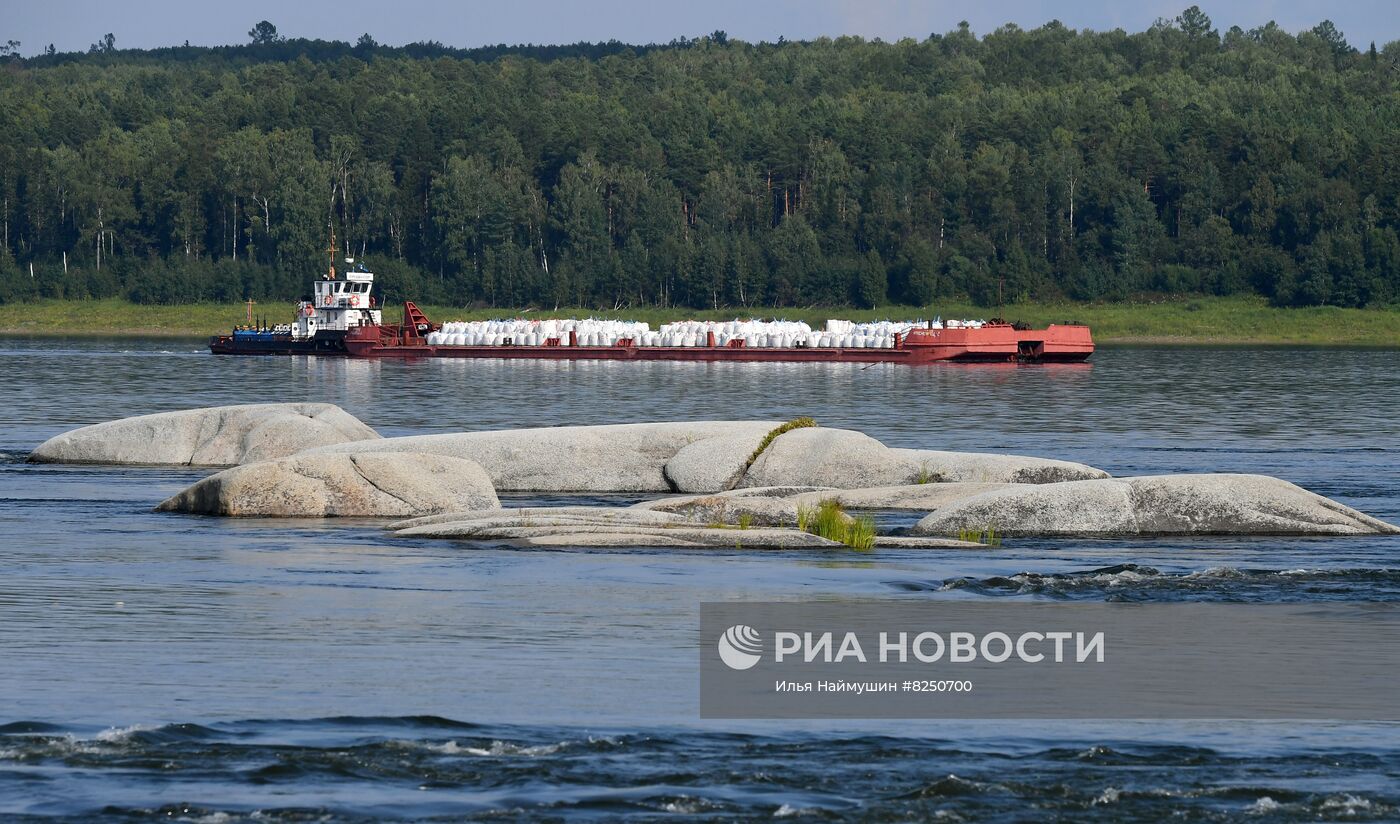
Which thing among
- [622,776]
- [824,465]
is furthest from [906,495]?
[622,776]

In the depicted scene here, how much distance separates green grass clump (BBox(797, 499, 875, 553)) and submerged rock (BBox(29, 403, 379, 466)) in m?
11.2

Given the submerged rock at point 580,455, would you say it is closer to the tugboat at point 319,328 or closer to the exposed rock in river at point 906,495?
the exposed rock in river at point 906,495

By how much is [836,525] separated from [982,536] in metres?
1.91

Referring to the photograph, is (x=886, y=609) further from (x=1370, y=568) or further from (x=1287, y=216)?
(x=1287, y=216)

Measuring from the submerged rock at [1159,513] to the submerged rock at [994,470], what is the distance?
14.1 ft

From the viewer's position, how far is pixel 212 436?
37.7 meters

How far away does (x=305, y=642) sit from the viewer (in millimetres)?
18641

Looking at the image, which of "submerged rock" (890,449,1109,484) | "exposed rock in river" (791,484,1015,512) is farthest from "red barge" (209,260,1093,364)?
"exposed rock in river" (791,484,1015,512)

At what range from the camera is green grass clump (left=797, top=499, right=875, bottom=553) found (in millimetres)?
25531

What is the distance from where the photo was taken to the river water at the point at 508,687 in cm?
1349

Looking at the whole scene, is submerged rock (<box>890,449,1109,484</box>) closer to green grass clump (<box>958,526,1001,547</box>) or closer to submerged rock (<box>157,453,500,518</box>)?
green grass clump (<box>958,526,1001,547</box>)

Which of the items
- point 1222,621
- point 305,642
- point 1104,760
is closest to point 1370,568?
point 1222,621

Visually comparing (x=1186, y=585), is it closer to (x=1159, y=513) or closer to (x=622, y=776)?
(x=1159, y=513)

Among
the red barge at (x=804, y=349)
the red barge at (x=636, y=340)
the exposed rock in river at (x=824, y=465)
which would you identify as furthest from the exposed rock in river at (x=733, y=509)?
the red barge at (x=636, y=340)
